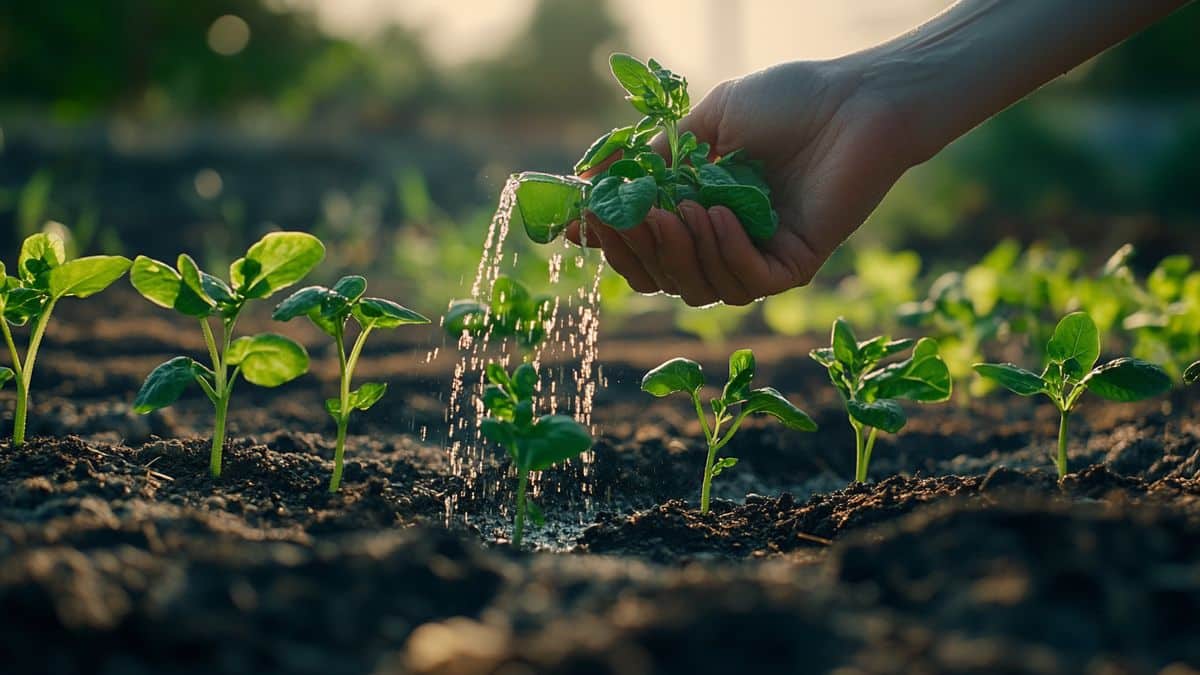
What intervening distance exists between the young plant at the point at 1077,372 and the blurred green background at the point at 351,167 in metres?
2.37

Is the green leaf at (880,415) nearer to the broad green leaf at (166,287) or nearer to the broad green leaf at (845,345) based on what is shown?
the broad green leaf at (845,345)

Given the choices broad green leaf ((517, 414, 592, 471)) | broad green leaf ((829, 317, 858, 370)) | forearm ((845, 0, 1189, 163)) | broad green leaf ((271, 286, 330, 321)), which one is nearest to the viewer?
broad green leaf ((517, 414, 592, 471))

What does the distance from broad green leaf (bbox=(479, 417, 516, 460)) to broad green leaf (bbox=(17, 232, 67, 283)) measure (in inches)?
42.5

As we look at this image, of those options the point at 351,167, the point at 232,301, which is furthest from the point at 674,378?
the point at 351,167

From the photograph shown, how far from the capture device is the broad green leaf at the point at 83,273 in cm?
223

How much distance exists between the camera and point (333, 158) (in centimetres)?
1171

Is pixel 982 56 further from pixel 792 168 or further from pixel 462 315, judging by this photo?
pixel 462 315

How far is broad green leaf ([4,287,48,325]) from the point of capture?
2211 millimetres

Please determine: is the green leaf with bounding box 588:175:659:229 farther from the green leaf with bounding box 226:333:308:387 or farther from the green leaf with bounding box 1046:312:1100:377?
the green leaf with bounding box 1046:312:1100:377

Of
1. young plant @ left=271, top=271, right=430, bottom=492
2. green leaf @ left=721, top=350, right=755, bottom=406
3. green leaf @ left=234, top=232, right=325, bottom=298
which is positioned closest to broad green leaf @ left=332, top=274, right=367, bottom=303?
young plant @ left=271, top=271, right=430, bottom=492

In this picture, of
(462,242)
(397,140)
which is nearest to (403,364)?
(462,242)

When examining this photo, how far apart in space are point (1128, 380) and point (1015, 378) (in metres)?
0.22

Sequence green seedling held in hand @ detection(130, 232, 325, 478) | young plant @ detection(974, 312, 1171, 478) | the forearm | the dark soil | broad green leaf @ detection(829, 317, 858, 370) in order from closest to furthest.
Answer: the dark soil, green seedling held in hand @ detection(130, 232, 325, 478), young plant @ detection(974, 312, 1171, 478), broad green leaf @ detection(829, 317, 858, 370), the forearm

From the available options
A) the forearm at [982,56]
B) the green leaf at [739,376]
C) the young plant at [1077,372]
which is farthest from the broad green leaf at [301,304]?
the forearm at [982,56]
